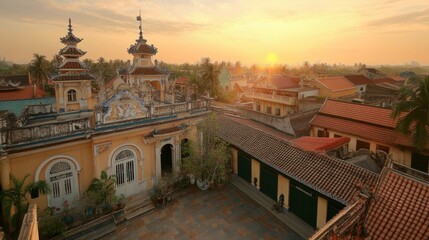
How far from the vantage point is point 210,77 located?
53031mm

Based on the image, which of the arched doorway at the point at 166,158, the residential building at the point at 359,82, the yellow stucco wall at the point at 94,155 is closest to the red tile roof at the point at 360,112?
the yellow stucco wall at the point at 94,155

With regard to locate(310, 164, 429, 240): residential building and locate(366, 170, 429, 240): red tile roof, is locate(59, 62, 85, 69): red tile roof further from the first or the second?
locate(366, 170, 429, 240): red tile roof

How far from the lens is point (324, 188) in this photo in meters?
11.6

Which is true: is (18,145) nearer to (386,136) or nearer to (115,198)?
(115,198)

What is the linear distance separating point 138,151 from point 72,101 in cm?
639

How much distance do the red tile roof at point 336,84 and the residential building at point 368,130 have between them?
15.3 meters

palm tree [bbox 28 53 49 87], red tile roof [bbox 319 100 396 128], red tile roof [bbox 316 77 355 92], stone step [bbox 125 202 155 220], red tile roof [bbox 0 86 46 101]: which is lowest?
stone step [bbox 125 202 155 220]

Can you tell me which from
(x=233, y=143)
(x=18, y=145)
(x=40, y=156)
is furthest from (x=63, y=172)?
(x=233, y=143)

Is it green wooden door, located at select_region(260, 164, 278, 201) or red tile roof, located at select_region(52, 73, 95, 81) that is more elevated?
red tile roof, located at select_region(52, 73, 95, 81)

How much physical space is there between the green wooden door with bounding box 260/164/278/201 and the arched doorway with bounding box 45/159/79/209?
11.2 m

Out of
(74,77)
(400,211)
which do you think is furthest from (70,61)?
(400,211)

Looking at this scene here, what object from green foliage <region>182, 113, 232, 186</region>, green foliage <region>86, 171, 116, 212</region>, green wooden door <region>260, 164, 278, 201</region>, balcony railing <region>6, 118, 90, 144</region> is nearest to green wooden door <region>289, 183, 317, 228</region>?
green wooden door <region>260, 164, 278, 201</region>

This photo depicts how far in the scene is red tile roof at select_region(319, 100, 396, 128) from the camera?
67.6ft

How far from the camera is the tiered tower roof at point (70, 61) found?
16344 millimetres
